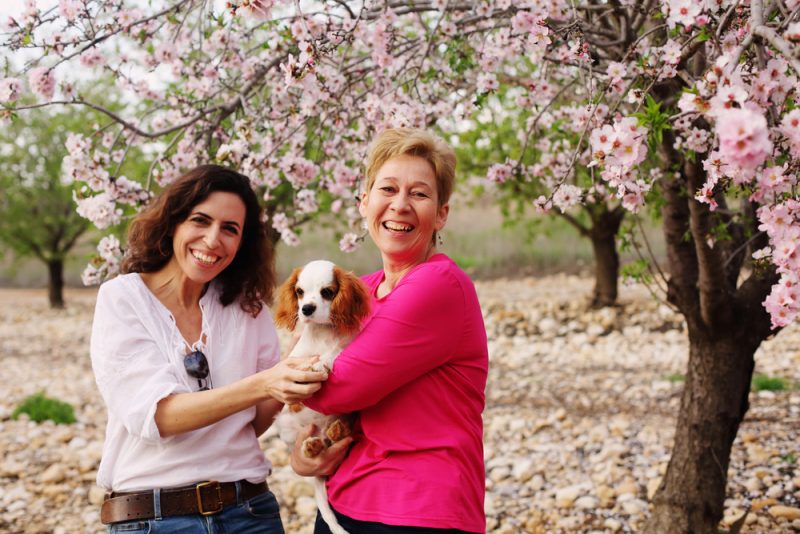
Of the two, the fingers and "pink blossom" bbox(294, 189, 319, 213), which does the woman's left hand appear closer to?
the fingers

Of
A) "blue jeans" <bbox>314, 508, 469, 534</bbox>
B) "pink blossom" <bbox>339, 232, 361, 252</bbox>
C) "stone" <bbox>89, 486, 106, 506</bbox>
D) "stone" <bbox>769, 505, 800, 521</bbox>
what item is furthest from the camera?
"stone" <bbox>89, 486, 106, 506</bbox>

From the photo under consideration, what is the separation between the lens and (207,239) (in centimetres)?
272

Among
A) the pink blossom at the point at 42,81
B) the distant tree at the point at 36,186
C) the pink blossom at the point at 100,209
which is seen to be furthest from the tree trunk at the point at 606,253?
the distant tree at the point at 36,186

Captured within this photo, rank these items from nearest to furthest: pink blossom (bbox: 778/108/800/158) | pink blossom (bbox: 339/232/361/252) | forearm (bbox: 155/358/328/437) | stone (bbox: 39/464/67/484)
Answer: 1. pink blossom (bbox: 778/108/800/158)
2. forearm (bbox: 155/358/328/437)
3. pink blossom (bbox: 339/232/361/252)
4. stone (bbox: 39/464/67/484)

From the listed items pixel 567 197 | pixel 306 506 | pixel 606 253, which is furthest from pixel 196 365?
pixel 606 253

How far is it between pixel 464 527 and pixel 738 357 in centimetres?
274

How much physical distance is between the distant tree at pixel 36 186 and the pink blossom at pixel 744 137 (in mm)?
20283

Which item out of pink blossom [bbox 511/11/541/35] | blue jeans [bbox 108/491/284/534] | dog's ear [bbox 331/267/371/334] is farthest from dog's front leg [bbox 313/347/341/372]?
pink blossom [bbox 511/11/541/35]

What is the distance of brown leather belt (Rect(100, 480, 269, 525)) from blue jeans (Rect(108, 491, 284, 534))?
23mm

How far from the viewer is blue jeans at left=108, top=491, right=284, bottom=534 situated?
249cm

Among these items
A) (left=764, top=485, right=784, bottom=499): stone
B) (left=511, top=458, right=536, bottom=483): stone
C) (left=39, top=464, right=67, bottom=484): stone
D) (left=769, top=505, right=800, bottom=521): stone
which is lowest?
(left=39, top=464, right=67, bottom=484): stone

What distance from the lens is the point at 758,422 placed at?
644cm

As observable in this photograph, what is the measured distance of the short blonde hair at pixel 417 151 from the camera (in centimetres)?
244

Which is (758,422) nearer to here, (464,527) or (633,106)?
(633,106)
